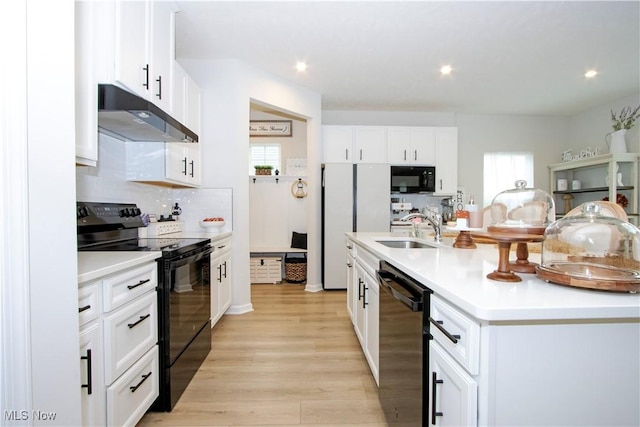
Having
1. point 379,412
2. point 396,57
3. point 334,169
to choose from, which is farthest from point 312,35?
point 379,412

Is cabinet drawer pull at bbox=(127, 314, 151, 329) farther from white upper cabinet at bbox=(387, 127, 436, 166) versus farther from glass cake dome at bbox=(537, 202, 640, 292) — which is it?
white upper cabinet at bbox=(387, 127, 436, 166)

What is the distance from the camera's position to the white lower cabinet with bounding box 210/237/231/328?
2545 mm

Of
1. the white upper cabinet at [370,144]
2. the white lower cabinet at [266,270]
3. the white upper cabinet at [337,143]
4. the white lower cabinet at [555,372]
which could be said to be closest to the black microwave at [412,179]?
the white upper cabinet at [370,144]

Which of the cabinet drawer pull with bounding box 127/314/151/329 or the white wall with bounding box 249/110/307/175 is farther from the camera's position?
the white wall with bounding box 249/110/307/175

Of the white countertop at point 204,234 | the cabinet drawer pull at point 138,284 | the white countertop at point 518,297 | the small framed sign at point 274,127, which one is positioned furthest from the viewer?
the small framed sign at point 274,127

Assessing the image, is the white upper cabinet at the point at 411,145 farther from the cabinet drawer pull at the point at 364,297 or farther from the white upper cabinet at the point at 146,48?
the white upper cabinet at the point at 146,48

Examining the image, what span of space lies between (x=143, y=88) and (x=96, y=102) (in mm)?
436

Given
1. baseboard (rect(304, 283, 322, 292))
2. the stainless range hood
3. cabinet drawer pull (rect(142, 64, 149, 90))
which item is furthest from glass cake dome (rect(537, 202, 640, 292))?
baseboard (rect(304, 283, 322, 292))

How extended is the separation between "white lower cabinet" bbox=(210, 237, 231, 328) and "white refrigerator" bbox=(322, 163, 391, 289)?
4.81ft

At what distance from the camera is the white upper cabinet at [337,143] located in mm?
4320

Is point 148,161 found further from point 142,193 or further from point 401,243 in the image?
point 401,243

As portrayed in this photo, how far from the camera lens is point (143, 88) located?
1852 millimetres

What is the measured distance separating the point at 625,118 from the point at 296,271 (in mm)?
5229

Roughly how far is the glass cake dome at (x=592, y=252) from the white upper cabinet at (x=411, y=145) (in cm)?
357
